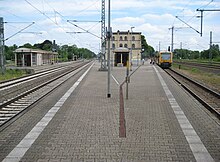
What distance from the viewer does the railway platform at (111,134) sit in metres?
5.62

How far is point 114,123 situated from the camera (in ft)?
26.7

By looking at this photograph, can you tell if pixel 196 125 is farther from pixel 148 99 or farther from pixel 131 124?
pixel 148 99

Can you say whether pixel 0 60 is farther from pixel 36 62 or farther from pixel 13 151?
pixel 13 151

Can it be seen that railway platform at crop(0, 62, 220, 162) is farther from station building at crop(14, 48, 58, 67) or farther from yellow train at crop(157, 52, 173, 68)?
station building at crop(14, 48, 58, 67)

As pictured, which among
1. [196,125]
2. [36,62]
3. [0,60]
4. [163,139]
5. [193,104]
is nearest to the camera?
[163,139]

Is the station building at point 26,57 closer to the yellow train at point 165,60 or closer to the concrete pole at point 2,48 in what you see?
the concrete pole at point 2,48

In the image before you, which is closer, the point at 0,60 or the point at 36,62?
the point at 0,60

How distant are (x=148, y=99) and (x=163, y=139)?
5.97 metres

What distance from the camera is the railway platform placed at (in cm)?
562

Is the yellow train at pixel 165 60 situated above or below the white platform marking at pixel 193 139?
above

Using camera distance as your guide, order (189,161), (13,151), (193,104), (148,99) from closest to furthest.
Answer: (189,161) → (13,151) → (193,104) → (148,99)

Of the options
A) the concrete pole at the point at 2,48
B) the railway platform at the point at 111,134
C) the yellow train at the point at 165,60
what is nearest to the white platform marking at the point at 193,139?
the railway platform at the point at 111,134

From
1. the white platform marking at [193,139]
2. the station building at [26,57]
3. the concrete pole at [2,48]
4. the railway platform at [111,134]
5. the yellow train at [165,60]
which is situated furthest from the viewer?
the station building at [26,57]

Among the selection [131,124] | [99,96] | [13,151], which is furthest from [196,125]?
[99,96]
